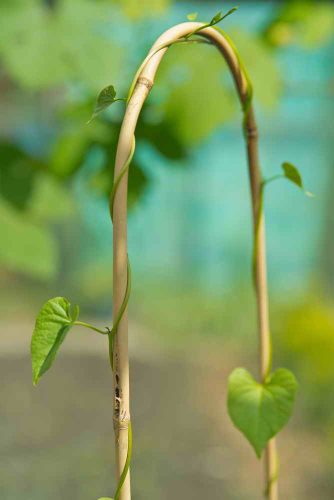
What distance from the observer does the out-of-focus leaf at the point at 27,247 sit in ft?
1.82

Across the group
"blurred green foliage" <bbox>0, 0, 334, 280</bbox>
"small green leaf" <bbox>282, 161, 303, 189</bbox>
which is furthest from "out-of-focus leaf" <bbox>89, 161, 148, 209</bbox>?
"small green leaf" <bbox>282, 161, 303, 189</bbox>

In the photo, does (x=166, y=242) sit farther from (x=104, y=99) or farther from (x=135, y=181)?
(x=104, y=99)

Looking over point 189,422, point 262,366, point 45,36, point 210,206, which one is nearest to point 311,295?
point 210,206

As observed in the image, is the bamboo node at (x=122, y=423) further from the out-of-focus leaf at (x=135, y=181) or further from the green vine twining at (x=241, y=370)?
the out-of-focus leaf at (x=135, y=181)

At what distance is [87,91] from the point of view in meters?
0.62

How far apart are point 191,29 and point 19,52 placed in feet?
0.99

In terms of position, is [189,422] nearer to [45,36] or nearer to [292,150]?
[292,150]

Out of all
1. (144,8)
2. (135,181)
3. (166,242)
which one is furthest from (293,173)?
(166,242)

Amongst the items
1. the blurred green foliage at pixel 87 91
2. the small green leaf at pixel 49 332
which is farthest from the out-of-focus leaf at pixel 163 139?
the small green leaf at pixel 49 332

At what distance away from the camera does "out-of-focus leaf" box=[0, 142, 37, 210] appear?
1.91 feet

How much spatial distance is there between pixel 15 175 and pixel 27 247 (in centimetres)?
7

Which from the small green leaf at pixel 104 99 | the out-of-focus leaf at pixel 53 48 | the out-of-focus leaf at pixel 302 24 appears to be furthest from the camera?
the out-of-focus leaf at pixel 302 24

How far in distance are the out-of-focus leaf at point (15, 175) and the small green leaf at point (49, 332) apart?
34 centimetres

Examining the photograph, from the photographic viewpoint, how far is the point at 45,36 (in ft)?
1.82
